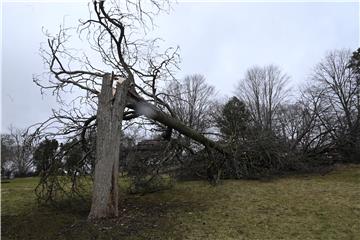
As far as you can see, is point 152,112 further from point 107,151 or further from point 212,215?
point 212,215

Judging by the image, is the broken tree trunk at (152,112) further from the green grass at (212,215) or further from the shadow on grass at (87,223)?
the shadow on grass at (87,223)

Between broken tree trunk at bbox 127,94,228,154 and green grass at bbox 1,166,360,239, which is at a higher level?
broken tree trunk at bbox 127,94,228,154

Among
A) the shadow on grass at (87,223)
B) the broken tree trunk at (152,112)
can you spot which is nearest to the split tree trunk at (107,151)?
the shadow on grass at (87,223)

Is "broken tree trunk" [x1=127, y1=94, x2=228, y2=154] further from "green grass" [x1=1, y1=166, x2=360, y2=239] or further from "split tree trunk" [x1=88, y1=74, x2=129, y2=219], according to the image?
"green grass" [x1=1, y1=166, x2=360, y2=239]

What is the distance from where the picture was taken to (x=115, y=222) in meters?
6.11

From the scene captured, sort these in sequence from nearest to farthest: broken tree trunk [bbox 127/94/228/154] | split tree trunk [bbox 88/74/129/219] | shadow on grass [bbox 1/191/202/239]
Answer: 1. shadow on grass [bbox 1/191/202/239]
2. split tree trunk [bbox 88/74/129/219]
3. broken tree trunk [bbox 127/94/228/154]

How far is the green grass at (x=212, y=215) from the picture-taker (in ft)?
18.6

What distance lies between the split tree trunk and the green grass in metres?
0.32

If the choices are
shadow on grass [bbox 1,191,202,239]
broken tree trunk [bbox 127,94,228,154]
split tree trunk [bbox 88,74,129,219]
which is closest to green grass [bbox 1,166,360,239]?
shadow on grass [bbox 1,191,202,239]

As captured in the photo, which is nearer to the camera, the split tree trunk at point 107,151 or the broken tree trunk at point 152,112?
the split tree trunk at point 107,151

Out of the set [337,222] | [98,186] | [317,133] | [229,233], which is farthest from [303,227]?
[317,133]

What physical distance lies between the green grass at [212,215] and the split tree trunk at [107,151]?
1.05 feet

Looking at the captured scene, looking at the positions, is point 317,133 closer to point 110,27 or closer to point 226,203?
point 226,203

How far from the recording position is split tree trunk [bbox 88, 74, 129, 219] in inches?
250
